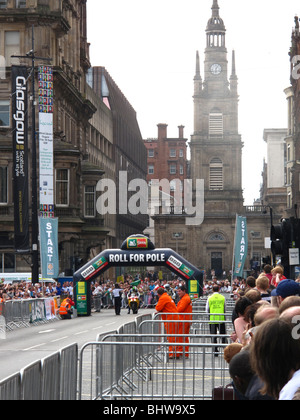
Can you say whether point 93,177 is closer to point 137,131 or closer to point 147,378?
point 147,378

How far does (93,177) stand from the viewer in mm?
58750

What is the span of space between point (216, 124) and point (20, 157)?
68296 mm

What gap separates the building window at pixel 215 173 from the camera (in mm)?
108688

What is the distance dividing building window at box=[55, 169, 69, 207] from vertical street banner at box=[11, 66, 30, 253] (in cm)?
826

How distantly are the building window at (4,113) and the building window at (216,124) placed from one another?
60406mm

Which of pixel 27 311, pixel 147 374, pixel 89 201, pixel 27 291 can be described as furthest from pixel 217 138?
pixel 147 374

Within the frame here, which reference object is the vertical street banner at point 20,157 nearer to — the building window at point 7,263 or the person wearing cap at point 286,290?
the building window at point 7,263

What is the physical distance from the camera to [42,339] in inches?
1017

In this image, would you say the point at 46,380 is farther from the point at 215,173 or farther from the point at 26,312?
the point at 215,173

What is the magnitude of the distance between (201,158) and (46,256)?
70376mm

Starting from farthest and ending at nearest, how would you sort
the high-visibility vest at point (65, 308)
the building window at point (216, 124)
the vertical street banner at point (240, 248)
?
the building window at point (216, 124) → the vertical street banner at point (240, 248) → the high-visibility vest at point (65, 308)

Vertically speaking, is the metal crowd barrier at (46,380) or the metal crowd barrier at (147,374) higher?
the metal crowd barrier at (46,380)

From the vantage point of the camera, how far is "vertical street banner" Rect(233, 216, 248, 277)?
155 feet

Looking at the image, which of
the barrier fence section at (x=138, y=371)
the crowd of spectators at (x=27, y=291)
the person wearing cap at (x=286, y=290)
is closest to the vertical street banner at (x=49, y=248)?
the crowd of spectators at (x=27, y=291)
